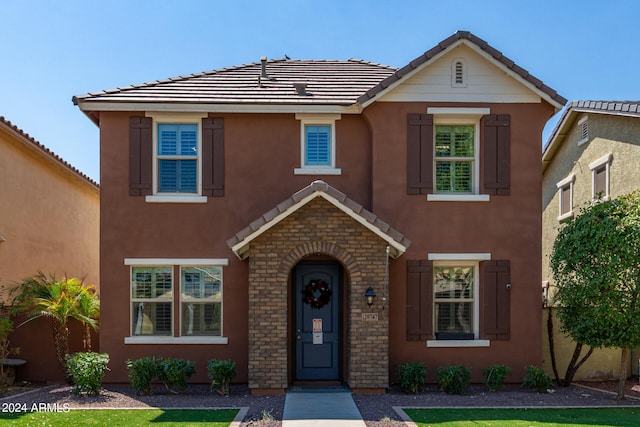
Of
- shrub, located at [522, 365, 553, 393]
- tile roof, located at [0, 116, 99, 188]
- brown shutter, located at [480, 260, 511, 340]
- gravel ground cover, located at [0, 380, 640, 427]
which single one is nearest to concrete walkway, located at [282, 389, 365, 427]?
gravel ground cover, located at [0, 380, 640, 427]

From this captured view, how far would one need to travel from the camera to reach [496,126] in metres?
11.6

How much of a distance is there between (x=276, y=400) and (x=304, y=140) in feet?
17.8

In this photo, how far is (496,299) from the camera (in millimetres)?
11445

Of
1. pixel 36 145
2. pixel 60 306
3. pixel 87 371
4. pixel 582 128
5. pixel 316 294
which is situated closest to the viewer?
pixel 87 371

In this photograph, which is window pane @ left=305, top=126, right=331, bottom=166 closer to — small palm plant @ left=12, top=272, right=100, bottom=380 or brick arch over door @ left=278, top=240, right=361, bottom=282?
brick arch over door @ left=278, top=240, right=361, bottom=282

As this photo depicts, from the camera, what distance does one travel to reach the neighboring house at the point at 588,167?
40.9 feet

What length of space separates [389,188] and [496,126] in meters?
2.71

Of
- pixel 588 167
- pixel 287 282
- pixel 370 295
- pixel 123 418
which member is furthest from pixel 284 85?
pixel 588 167

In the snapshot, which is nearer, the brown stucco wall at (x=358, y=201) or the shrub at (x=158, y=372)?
the shrub at (x=158, y=372)

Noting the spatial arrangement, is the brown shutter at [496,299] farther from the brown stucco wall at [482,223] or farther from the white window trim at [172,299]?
the white window trim at [172,299]

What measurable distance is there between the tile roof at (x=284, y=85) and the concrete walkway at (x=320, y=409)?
5.94 meters

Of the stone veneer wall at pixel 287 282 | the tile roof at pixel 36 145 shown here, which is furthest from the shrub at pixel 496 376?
the tile roof at pixel 36 145

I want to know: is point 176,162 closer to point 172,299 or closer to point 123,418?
point 172,299

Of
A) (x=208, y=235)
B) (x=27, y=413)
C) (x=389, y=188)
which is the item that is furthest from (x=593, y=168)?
(x=27, y=413)
